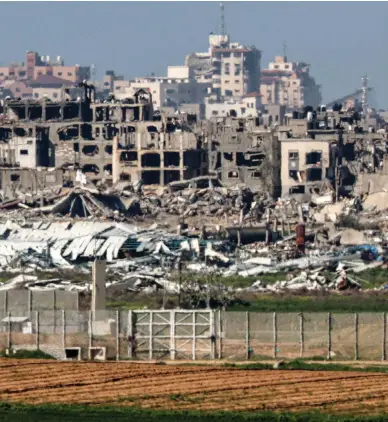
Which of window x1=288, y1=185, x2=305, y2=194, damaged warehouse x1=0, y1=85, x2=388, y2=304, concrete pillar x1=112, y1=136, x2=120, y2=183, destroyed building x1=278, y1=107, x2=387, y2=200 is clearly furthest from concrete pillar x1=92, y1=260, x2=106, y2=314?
concrete pillar x1=112, y1=136, x2=120, y2=183

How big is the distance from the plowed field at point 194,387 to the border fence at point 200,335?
1.59 m

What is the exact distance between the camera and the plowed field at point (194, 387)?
30.7 m

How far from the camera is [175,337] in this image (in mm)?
36812

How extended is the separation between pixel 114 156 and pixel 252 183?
6910 millimetres

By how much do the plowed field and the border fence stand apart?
159 centimetres

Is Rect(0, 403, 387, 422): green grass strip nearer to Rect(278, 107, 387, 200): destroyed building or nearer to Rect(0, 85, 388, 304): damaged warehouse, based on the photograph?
Rect(0, 85, 388, 304): damaged warehouse

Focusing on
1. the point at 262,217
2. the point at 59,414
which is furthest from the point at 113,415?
the point at 262,217

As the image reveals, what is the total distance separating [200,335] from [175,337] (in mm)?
432

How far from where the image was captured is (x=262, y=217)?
7400cm

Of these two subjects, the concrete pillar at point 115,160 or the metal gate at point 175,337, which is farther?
→ the concrete pillar at point 115,160

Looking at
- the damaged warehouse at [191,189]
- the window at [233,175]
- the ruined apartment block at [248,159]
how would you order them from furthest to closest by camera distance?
the window at [233,175], the ruined apartment block at [248,159], the damaged warehouse at [191,189]

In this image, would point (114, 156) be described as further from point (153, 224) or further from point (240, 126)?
point (153, 224)

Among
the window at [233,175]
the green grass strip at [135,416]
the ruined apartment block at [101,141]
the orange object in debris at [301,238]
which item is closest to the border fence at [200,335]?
the green grass strip at [135,416]

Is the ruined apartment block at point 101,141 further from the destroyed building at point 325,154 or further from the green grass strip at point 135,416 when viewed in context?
the green grass strip at point 135,416
